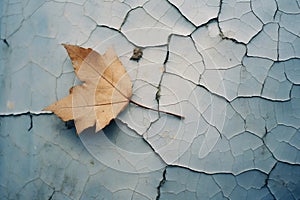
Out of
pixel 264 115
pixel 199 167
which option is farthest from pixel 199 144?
pixel 264 115

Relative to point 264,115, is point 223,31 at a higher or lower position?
higher

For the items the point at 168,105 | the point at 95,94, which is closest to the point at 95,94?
the point at 95,94

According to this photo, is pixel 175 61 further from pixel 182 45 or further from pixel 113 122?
pixel 113 122

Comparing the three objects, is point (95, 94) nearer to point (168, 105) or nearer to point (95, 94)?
point (95, 94)
